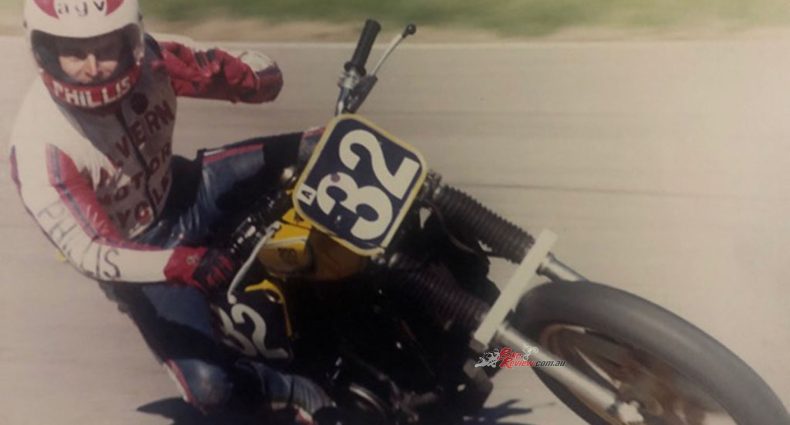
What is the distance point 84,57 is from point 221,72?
0.45 meters

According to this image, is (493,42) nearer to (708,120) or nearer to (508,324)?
(708,120)

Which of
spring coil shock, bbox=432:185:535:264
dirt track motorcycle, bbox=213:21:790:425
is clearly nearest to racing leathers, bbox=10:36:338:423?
dirt track motorcycle, bbox=213:21:790:425

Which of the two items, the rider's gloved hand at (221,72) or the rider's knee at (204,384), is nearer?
the rider's knee at (204,384)

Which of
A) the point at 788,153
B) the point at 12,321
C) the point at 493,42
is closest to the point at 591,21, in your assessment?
the point at 493,42

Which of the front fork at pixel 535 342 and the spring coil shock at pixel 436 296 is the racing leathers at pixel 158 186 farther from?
the front fork at pixel 535 342

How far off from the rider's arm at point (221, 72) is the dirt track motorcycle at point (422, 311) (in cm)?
55

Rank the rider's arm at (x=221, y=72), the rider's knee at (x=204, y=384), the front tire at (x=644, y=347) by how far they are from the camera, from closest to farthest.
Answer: the front tire at (x=644, y=347), the rider's knee at (x=204, y=384), the rider's arm at (x=221, y=72)

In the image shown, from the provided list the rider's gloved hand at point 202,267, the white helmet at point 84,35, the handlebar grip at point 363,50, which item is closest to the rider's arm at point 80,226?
the rider's gloved hand at point 202,267

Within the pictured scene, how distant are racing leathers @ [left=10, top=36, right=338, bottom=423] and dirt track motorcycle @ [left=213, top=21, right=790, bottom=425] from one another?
13 cm

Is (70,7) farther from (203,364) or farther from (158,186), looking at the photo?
(203,364)

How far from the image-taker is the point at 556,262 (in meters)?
2.51

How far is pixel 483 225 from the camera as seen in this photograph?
A: 8.23 ft

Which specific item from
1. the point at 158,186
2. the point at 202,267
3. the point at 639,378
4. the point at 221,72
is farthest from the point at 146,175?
the point at 639,378

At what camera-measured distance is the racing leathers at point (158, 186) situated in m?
2.62
